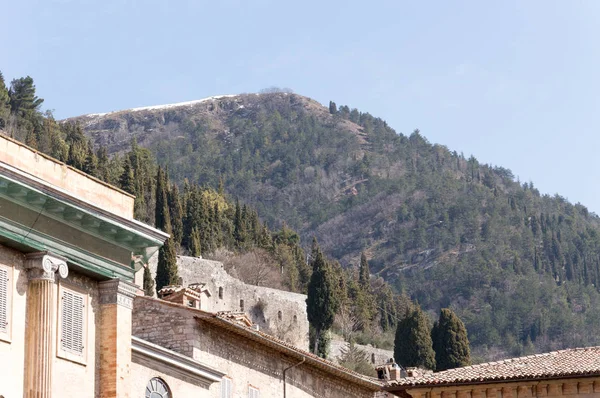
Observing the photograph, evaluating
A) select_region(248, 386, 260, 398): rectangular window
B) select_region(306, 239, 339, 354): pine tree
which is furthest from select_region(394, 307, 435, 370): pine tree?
select_region(248, 386, 260, 398): rectangular window

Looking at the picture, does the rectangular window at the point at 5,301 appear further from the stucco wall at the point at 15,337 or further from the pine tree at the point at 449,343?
the pine tree at the point at 449,343

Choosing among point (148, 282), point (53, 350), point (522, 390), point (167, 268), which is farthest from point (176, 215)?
point (53, 350)

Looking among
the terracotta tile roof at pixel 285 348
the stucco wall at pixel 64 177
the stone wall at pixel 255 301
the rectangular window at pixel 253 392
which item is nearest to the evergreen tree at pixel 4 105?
the stone wall at pixel 255 301

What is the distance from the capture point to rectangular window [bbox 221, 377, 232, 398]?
38.0 metres

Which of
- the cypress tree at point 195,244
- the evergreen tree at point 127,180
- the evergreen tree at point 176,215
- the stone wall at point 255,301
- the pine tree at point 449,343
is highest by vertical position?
Result: the evergreen tree at point 127,180

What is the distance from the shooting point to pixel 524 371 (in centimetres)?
3378

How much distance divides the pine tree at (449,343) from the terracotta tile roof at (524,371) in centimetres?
5471

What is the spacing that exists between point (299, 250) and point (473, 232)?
77.9 m

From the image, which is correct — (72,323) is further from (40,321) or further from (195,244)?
(195,244)

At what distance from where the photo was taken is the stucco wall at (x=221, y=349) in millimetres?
37938

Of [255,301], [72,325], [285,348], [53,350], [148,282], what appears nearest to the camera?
[53,350]

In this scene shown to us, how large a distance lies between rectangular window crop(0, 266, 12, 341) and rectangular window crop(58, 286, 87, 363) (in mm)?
1305

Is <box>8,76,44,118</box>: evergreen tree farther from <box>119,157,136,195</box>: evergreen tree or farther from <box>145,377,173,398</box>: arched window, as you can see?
<box>145,377,173,398</box>: arched window

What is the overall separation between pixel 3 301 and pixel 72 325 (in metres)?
1.86
